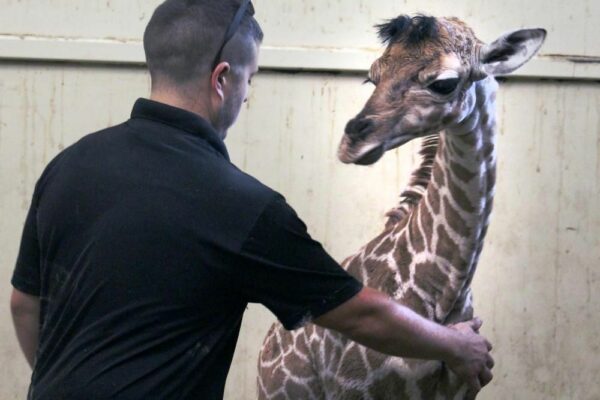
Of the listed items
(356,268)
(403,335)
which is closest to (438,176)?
(356,268)

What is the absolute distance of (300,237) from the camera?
1.87 m

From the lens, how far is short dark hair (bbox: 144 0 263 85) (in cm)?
198

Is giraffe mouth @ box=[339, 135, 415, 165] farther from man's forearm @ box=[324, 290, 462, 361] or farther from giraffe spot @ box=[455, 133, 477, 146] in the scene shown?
man's forearm @ box=[324, 290, 462, 361]

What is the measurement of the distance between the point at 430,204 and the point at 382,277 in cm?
26

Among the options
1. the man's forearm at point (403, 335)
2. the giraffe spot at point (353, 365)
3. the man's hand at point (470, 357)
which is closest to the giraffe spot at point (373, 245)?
the giraffe spot at point (353, 365)

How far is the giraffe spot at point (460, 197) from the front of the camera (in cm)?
272

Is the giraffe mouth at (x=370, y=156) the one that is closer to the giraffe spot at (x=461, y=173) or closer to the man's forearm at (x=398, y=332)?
the giraffe spot at (x=461, y=173)

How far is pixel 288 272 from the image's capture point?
6.15 ft

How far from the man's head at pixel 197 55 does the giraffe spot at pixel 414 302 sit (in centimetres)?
98

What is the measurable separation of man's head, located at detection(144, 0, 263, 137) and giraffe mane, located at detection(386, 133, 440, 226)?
127 cm

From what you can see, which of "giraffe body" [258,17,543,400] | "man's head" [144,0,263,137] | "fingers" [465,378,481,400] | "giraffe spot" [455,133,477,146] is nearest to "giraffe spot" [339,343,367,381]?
"giraffe body" [258,17,543,400]

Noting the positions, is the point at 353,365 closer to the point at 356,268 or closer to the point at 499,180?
the point at 356,268

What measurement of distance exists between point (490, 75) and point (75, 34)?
2.23m

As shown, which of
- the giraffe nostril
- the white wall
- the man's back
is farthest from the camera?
the white wall
